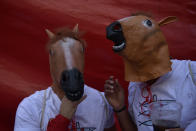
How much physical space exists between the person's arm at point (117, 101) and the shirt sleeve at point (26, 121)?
0.43 metres

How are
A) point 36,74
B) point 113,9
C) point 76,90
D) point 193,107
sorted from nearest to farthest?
point 76,90
point 193,107
point 36,74
point 113,9

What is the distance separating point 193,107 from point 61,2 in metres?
1.26

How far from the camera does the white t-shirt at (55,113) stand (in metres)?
1.19

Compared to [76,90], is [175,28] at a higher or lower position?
higher

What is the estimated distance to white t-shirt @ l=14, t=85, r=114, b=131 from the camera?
119cm

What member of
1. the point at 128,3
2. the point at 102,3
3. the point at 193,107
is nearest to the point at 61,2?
the point at 102,3

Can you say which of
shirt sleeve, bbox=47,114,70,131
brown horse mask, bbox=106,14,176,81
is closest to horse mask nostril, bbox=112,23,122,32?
brown horse mask, bbox=106,14,176,81

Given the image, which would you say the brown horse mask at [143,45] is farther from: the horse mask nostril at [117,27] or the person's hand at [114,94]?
the person's hand at [114,94]

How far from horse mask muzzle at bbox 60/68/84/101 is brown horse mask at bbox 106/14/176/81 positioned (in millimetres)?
292

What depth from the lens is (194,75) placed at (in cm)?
122

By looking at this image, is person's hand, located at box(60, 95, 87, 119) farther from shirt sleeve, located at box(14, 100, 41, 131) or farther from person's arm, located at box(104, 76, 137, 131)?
person's arm, located at box(104, 76, 137, 131)

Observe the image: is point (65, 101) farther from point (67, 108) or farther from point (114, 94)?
point (114, 94)

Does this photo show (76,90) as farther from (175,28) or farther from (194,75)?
(175,28)

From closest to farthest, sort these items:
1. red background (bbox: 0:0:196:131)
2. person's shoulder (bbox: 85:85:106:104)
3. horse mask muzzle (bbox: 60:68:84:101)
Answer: horse mask muzzle (bbox: 60:68:84:101) < person's shoulder (bbox: 85:85:106:104) < red background (bbox: 0:0:196:131)
